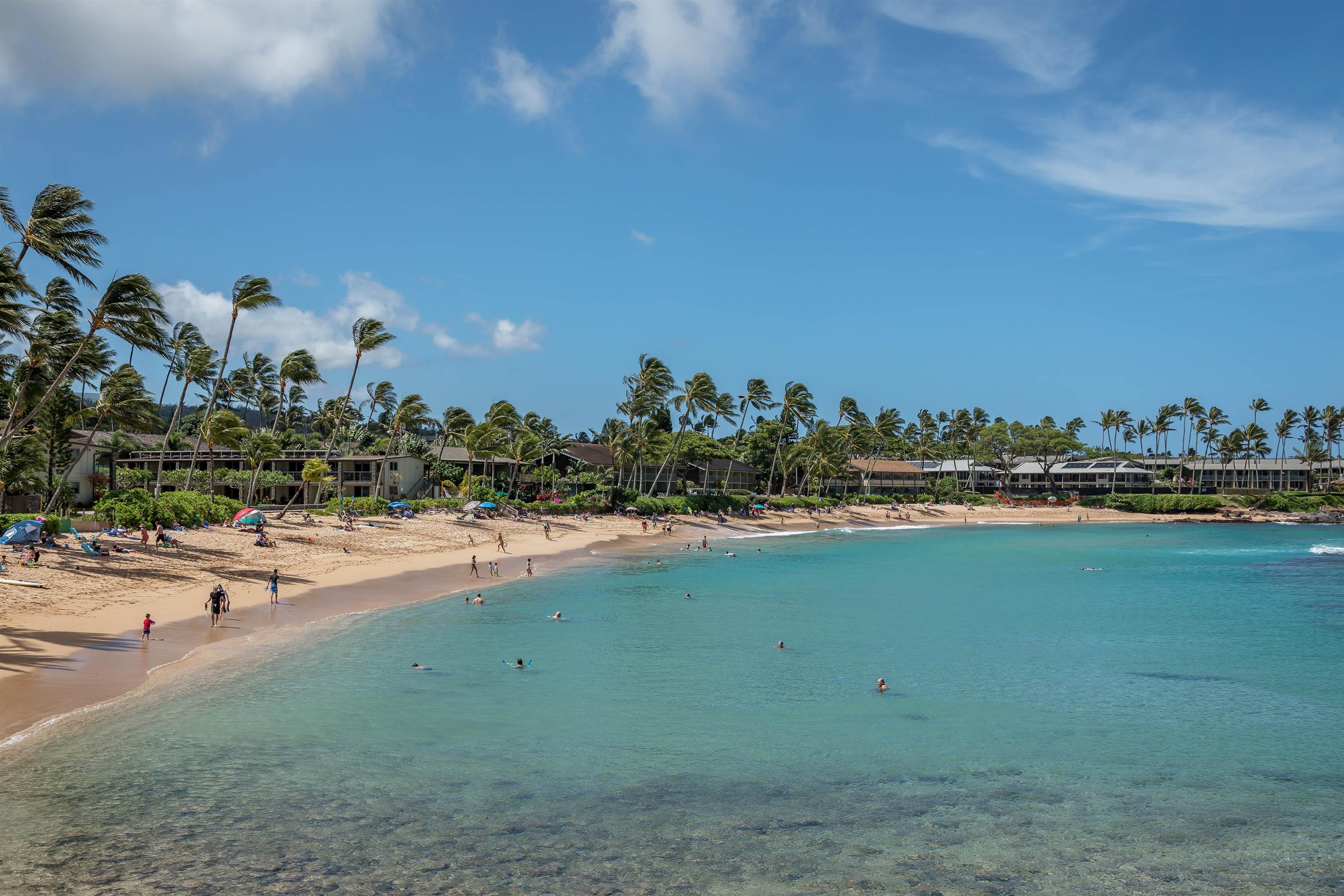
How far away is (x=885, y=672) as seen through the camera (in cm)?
2392

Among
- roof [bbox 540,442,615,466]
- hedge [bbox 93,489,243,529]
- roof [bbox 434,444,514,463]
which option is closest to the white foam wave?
roof [bbox 540,442,615,466]

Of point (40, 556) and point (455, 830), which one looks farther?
point (40, 556)

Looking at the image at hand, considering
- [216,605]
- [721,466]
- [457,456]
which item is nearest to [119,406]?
[216,605]

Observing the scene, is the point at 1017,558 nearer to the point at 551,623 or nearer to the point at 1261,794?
the point at 551,623

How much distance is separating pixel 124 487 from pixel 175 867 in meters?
61.0

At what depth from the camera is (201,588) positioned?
31.4 meters

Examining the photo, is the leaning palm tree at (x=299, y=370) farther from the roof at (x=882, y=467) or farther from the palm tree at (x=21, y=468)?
the roof at (x=882, y=467)

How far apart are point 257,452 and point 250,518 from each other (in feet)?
52.5

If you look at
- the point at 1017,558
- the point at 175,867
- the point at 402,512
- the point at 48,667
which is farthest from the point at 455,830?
the point at 1017,558

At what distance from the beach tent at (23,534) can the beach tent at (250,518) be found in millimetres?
13303

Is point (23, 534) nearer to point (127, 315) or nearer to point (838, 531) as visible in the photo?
point (127, 315)

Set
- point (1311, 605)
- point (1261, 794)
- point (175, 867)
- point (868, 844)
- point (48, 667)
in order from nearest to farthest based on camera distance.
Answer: point (175, 867) < point (868, 844) < point (1261, 794) < point (48, 667) < point (1311, 605)

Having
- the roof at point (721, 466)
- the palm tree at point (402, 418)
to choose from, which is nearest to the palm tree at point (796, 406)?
the roof at point (721, 466)

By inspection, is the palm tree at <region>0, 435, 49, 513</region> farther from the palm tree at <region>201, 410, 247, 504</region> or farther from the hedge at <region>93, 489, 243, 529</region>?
the palm tree at <region>201, 410, 247, 504</region>
